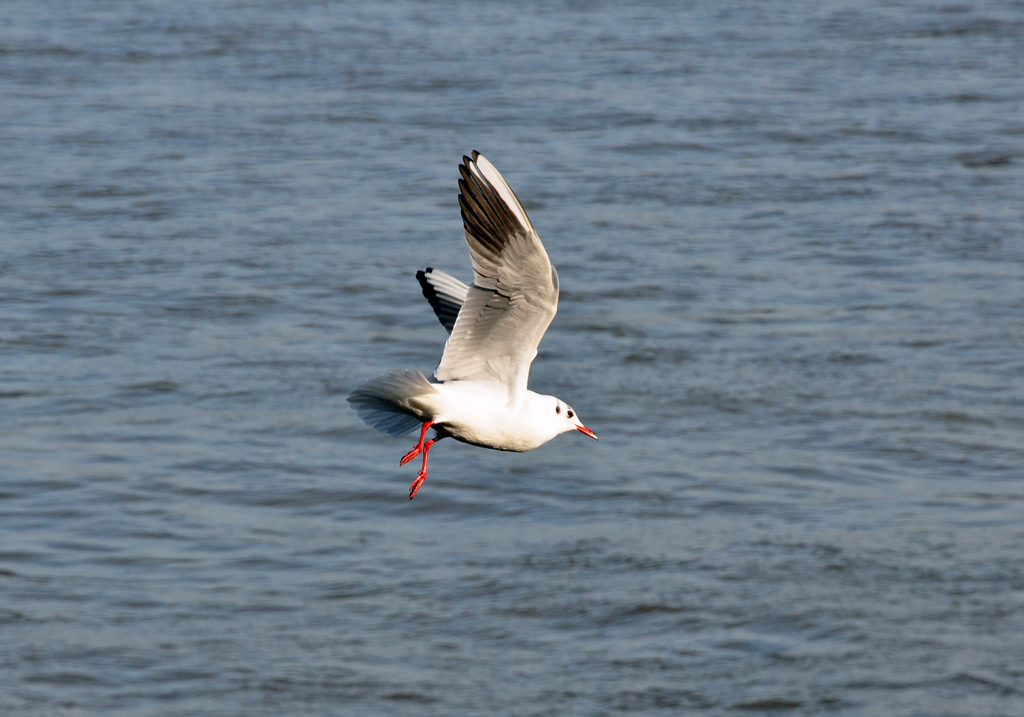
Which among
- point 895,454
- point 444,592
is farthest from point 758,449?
point 444,592

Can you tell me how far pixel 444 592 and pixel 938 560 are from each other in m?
3.37

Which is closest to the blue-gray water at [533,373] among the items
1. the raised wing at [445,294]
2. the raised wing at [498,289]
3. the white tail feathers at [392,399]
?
the raised wing at [445,294]

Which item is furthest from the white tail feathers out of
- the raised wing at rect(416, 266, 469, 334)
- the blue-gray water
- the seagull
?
the blue-gray water

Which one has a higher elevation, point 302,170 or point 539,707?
point 302,170

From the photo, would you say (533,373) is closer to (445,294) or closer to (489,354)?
(445,294)

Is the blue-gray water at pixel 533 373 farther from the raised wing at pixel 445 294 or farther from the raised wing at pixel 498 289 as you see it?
the raised wing at pixel 498 289

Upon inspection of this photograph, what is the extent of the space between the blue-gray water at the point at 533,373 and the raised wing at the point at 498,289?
3.14 metres

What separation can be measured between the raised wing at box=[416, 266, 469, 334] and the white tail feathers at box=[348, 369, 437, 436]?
34.9 inches

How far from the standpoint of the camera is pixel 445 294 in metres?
7.53

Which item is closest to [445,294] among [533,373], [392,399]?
[392,399]

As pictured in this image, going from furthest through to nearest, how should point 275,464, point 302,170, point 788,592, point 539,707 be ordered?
point 302,170
point 275,464
point 788,592
point 539,707

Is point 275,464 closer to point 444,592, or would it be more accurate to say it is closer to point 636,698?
point 444,592

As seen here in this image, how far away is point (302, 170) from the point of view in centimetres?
1758

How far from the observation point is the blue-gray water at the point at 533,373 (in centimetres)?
951
